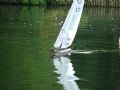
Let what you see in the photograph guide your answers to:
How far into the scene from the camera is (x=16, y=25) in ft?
159

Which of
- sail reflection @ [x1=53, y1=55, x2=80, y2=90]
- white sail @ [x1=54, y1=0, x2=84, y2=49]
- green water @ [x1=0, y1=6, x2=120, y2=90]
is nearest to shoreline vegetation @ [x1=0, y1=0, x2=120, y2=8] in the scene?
green water @ [x1=0, y1=6, x2=120, y2=90]

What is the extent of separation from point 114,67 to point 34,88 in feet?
22.2

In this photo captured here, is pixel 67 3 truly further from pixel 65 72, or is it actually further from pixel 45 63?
pixel 65 72

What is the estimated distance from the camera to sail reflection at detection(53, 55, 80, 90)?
19.9 metres

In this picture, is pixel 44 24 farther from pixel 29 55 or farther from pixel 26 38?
pixel 29 55

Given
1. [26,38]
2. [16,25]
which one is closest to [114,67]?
[26,38]

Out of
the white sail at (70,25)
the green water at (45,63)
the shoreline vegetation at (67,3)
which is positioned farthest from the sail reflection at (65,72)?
the shoreline vegetation at (67,3)

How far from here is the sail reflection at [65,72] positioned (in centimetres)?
1991

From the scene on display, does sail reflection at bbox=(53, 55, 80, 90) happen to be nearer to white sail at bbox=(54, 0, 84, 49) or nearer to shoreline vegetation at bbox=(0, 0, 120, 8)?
white sail at bbox=(54, 0, 84, 49)

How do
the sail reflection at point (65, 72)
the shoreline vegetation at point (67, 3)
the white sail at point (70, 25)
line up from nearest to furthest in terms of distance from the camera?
1. the sail reflection at point (65, 72)
2. the white sail at point (70, 25)
3. the shoreline vegetation at point (67, 3)

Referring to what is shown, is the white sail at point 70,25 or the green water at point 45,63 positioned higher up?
the white sail at point 70,25

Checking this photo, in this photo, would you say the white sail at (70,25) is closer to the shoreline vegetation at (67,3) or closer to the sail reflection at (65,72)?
the sail reflection at (65,72)

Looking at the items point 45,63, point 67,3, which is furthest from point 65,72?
point 67,3

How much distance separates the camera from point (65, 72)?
2300 cm
